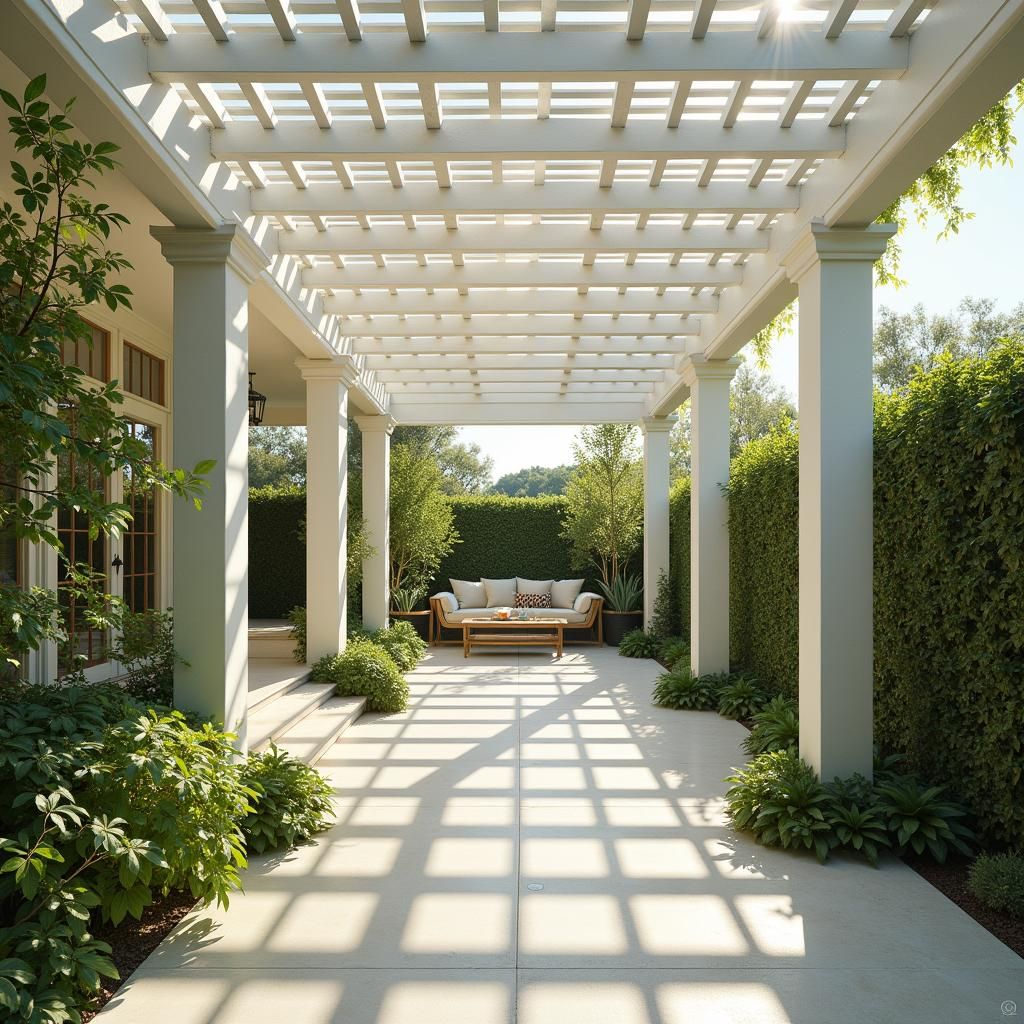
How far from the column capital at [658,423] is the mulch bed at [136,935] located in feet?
28.5

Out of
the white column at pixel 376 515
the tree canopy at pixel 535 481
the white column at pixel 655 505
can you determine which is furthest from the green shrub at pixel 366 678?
the tree canopy at pixel 535 481

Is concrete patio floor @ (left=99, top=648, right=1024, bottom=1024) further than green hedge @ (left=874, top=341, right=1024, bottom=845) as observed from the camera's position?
No

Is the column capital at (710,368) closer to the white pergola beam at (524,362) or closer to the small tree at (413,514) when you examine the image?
the white pergola beam at (524,362)

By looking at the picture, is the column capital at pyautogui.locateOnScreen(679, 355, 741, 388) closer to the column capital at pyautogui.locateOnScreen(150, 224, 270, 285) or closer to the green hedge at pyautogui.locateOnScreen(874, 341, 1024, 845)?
the green hedge at pyautogui.locateOnScreen(874, 341, 1024, 845)

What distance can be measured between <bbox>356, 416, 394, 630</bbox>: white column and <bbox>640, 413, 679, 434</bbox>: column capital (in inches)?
135

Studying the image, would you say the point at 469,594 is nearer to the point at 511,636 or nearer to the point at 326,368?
the point at 511,636

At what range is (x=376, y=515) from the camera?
413 inches

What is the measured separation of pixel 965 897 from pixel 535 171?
13.5 ft

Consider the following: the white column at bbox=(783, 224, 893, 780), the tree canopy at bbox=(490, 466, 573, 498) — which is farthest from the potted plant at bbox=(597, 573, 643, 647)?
the tree canopy at bbox=(490, 466, 573, 498)

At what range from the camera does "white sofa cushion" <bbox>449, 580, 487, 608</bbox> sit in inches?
521

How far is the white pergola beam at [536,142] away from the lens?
4.11 m

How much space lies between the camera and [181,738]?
314 centimetres

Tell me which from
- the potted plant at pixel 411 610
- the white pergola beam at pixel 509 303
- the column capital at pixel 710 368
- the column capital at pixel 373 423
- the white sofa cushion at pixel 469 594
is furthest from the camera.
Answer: the white sofa cushion at pixel 469 594

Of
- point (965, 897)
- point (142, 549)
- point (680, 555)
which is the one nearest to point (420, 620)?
point (680, 555)
